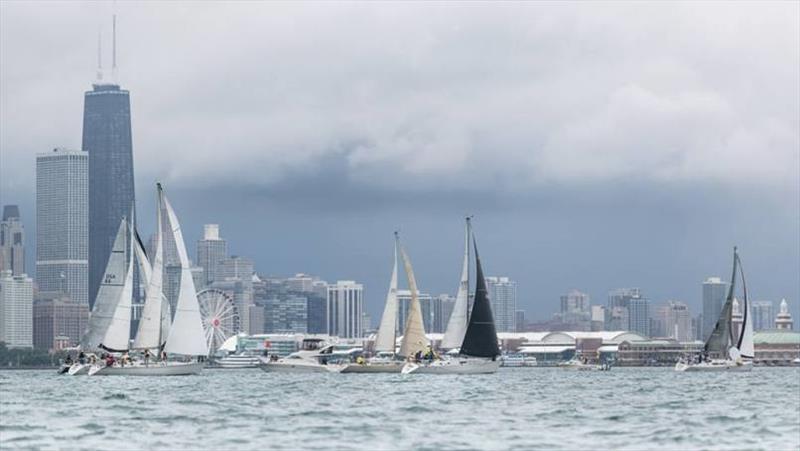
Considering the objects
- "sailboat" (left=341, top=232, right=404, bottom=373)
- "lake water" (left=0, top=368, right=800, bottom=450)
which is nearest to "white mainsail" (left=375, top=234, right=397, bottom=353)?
"sailboat" (left=341, top=232, right=404, bottom=373)

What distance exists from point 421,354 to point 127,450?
100 meters

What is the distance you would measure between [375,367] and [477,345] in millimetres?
18322

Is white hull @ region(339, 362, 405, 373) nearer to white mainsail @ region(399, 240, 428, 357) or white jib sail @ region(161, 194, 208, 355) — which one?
white mainsail @ region(399, 240, 428, 357)

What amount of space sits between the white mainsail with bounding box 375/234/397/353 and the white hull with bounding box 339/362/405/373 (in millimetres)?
1786

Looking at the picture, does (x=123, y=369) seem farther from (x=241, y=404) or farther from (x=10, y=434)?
(x=10, y=434)

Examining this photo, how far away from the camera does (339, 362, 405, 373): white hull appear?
17138cm

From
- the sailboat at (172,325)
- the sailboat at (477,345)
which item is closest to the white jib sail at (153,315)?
the sailboat at (172,325)

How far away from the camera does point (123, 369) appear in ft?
493

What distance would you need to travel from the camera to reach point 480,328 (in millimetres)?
158500

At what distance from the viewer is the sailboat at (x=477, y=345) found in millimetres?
158125

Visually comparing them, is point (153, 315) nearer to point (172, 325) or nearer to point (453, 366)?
point (172, 325)

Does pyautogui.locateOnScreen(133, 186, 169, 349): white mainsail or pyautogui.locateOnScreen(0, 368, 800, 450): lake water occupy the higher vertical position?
pyautogui.locateOnScreen(133, 186, 169, 349): white mainsail

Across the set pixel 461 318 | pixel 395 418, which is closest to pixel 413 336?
pixel 461 318

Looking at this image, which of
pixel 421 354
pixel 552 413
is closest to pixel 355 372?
pixel 421 354
